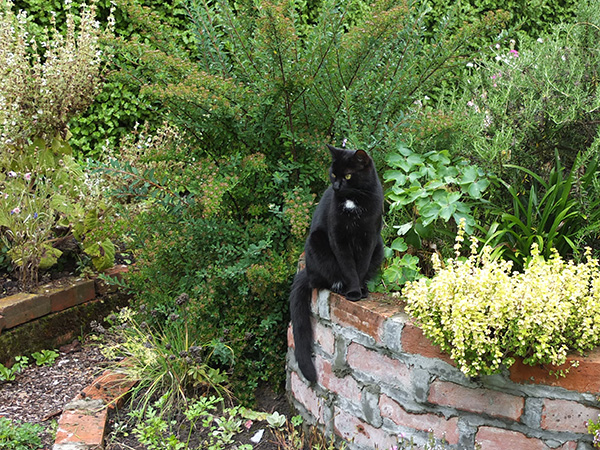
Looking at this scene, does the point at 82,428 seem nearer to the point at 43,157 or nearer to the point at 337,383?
the point at 337,383

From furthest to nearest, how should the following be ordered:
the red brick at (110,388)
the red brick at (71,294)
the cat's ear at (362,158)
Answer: the red brick at (71,294) → the red brick at (110,388) → the cat's ear at (362,158)

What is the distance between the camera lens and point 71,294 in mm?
4164

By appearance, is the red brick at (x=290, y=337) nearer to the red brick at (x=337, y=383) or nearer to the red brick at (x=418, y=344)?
the red brick at (x=337, y=383)

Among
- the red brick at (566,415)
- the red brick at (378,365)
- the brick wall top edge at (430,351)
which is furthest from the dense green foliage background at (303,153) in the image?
the red brick at (566,415)

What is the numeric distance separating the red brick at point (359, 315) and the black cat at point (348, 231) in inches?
1.8

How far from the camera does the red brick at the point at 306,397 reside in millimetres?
2982

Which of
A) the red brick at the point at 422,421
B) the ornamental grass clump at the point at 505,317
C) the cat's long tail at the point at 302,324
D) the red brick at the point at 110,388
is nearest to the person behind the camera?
the ornamental grass clump at the point at 505,317

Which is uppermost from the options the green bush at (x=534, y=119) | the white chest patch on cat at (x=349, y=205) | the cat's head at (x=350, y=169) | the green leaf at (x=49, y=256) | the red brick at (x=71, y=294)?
the green bush at (x=534, y=119)

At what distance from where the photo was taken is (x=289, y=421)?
3238mm

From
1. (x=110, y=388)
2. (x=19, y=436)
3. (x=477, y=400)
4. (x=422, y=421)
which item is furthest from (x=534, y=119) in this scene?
(x=19, y=436)

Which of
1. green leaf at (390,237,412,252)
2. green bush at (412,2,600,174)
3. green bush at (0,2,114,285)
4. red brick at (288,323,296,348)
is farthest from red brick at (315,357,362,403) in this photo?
green bush at (0,2,114,285)

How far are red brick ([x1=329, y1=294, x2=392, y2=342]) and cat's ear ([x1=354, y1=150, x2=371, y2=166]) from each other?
2.16 ft

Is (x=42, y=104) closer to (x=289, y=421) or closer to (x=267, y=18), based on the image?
(x=267, y=18)

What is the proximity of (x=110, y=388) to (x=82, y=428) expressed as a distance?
1.28 ft
